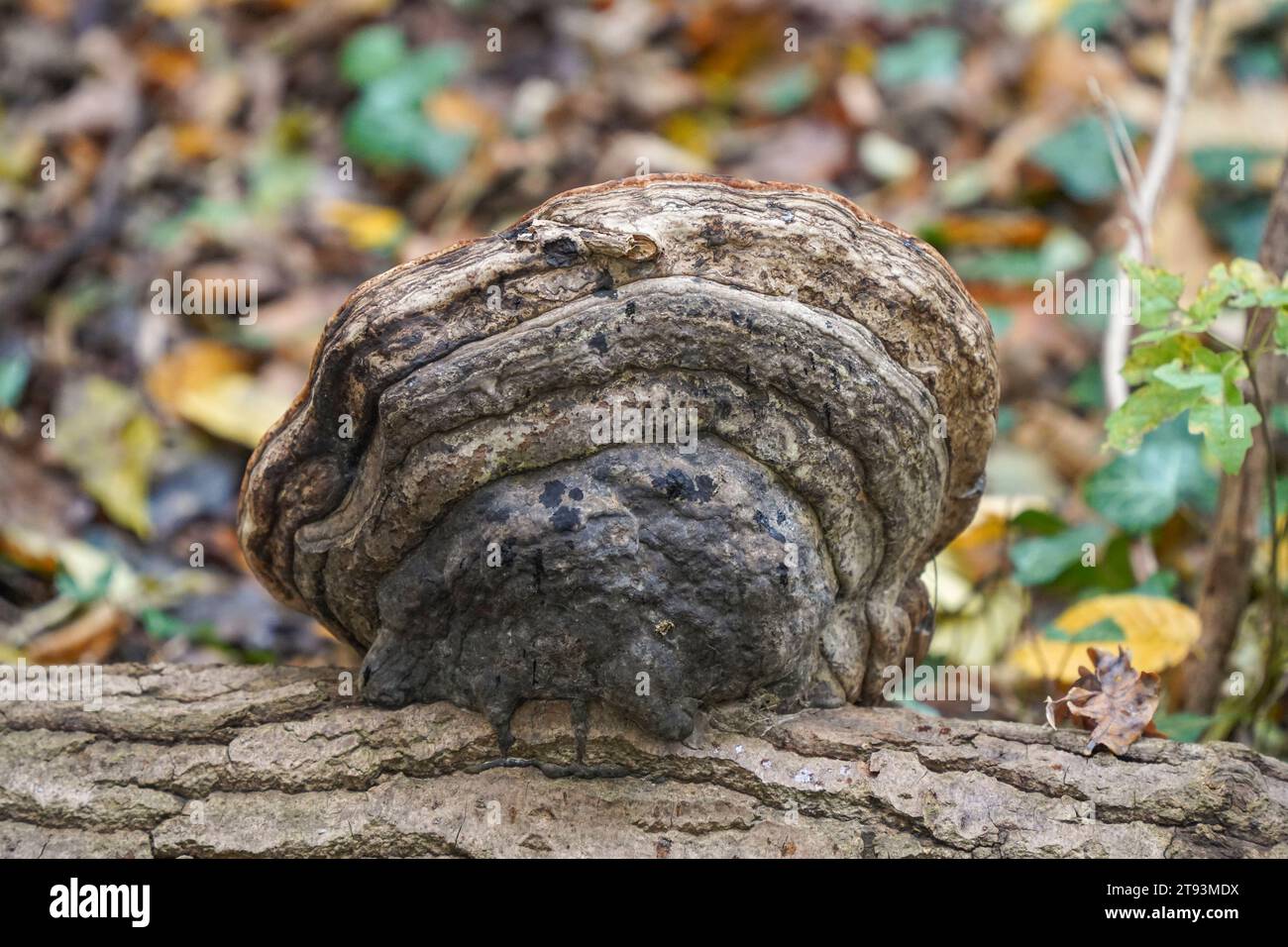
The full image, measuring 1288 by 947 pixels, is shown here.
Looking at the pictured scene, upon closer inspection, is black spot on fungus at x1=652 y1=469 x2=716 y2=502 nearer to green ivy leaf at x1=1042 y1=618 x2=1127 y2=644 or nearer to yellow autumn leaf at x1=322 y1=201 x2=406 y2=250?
green ivy leaf at x1=1042 y1=618 x2=1127 y2=644

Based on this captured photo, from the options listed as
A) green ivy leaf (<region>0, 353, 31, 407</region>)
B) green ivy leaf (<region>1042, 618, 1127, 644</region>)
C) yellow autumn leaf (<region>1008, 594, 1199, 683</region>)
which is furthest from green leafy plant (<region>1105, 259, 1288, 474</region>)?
green ivy leaf (<region>0, 353, 31, 407</region>)

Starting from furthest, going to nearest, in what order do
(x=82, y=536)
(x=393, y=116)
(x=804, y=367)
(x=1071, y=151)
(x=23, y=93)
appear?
(x=23, y=93) → (x=393, y=116) → (x=1071, y=151) → (x=82, y=536) → (x=804, y=367)

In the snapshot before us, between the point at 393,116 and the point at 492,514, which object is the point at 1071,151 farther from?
the point at 492,514

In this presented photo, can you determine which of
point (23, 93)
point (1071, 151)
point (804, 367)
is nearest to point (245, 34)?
point (23, 93)

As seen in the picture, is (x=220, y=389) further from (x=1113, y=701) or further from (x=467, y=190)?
(x=1113, y=701)

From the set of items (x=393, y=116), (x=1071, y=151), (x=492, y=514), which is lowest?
(x=492, y=514)

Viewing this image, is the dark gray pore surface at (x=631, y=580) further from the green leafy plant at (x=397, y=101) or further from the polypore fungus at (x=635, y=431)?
the green leafy plant at (x=397, y=101)

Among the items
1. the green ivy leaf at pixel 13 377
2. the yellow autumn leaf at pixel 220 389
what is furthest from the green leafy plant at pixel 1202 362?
the green ivy leaf at pixel 13 377
